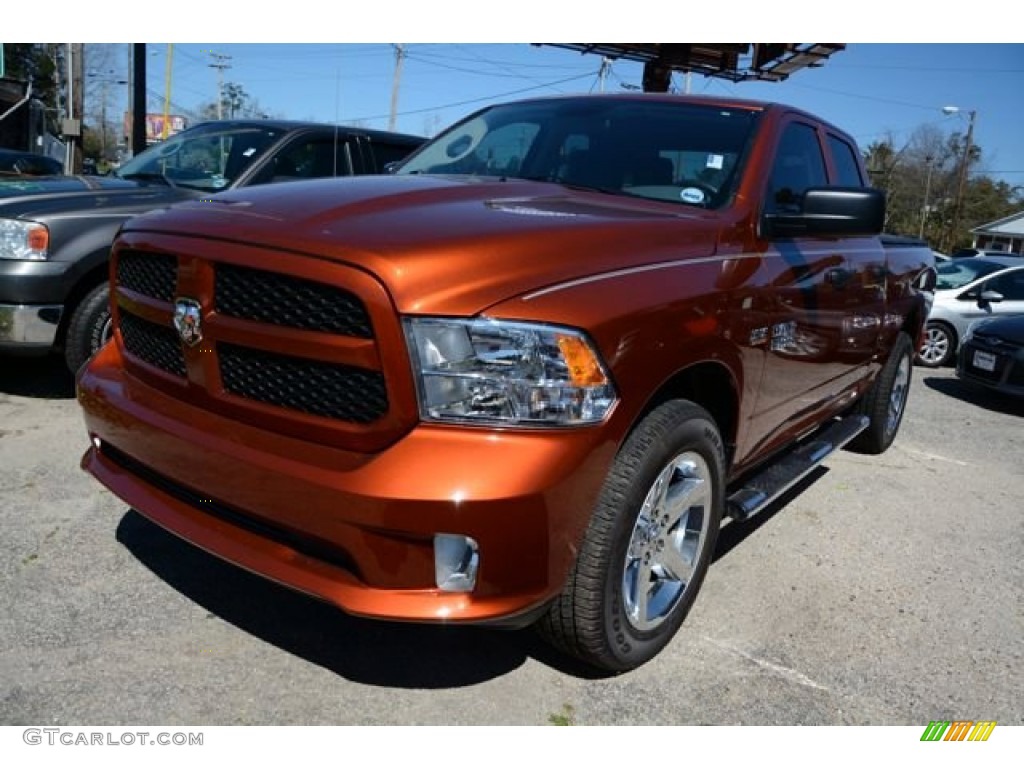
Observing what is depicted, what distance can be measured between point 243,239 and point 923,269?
461 cm

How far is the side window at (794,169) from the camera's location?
128 inches

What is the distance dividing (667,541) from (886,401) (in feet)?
10.3

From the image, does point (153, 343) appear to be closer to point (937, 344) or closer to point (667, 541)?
point (667, 541)

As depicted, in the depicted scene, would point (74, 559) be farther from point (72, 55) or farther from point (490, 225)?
point (72, 55)

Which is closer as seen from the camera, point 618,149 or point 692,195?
point 692,195

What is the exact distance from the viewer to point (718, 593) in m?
3.22

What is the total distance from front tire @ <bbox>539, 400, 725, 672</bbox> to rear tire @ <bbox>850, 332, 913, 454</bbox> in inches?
102

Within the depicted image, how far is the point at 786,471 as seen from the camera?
137 inches

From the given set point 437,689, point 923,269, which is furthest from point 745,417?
point 923,269

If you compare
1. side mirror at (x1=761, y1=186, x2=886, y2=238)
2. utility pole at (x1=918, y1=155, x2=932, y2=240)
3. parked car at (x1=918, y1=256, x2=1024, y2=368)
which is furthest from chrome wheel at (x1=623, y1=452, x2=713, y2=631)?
utility pole at (x1=918, y1=155, x2=932, y2=240)

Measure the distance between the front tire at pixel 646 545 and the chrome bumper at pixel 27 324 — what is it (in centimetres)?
363

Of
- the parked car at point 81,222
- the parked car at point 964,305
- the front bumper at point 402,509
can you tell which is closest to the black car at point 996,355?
the parked car at point 964,305
